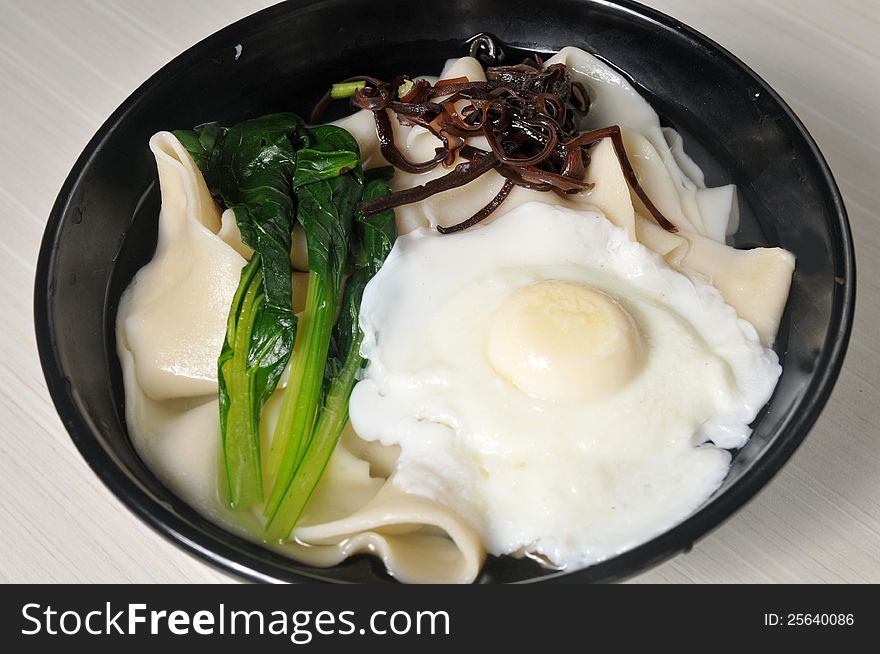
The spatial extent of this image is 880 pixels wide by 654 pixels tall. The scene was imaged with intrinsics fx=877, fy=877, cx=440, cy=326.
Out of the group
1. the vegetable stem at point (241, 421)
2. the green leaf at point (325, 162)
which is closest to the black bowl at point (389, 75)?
the vegetable stem at point (241, 421)

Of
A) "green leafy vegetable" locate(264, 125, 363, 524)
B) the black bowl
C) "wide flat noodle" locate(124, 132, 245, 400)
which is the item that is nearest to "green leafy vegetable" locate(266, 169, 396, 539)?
"green leafy vegetable" locate(264, 125, 363, 524)

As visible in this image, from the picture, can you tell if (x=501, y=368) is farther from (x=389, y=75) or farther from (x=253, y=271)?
(x=389, y=75)

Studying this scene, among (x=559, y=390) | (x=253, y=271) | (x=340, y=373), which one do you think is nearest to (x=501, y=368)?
(x=559, y=390)

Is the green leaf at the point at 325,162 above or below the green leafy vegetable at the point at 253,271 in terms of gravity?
above

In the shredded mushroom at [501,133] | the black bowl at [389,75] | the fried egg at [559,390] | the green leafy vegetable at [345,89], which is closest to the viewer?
the black bowl at [389,75]

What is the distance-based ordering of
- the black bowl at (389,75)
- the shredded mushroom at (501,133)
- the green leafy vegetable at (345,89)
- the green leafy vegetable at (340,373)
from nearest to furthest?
the black bowl at (389,75) < the green leafy vegetable at (340,373) < the shredded mushroom at (501,133) < the green leafy vegetable at (345,89)

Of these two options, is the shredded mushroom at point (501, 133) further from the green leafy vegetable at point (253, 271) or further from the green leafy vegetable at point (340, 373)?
the green leafy vegetable at point (253, 271)

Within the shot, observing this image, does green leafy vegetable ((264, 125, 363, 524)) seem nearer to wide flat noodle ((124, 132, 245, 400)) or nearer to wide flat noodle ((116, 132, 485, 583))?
wide flat noodle ((116, 132, 485, 583))
